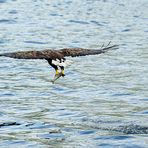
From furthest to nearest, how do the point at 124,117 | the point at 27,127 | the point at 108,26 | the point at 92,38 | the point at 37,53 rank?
the point at 108,26 → the point at 92,38 → the point at 124,117 → the point at 27,127 → the point at 37,53

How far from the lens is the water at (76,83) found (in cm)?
1530

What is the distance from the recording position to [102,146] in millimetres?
14281

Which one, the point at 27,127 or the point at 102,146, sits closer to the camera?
the point at 102,146

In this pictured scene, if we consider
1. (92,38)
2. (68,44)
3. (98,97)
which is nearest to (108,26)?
(92,38)

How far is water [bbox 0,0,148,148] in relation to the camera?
1530 cm

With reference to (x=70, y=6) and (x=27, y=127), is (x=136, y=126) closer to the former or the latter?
(x=27, y=127)

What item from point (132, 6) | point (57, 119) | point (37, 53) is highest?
point (37, 53)

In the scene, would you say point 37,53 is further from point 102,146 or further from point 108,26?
point 108,26

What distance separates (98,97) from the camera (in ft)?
64.5

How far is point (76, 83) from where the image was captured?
21.7 metres

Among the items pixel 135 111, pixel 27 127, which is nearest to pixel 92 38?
pixel 135 111

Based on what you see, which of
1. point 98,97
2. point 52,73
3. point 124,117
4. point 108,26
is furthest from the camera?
point 108,26

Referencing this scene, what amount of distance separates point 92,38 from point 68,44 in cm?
228

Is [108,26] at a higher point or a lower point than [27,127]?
lower
